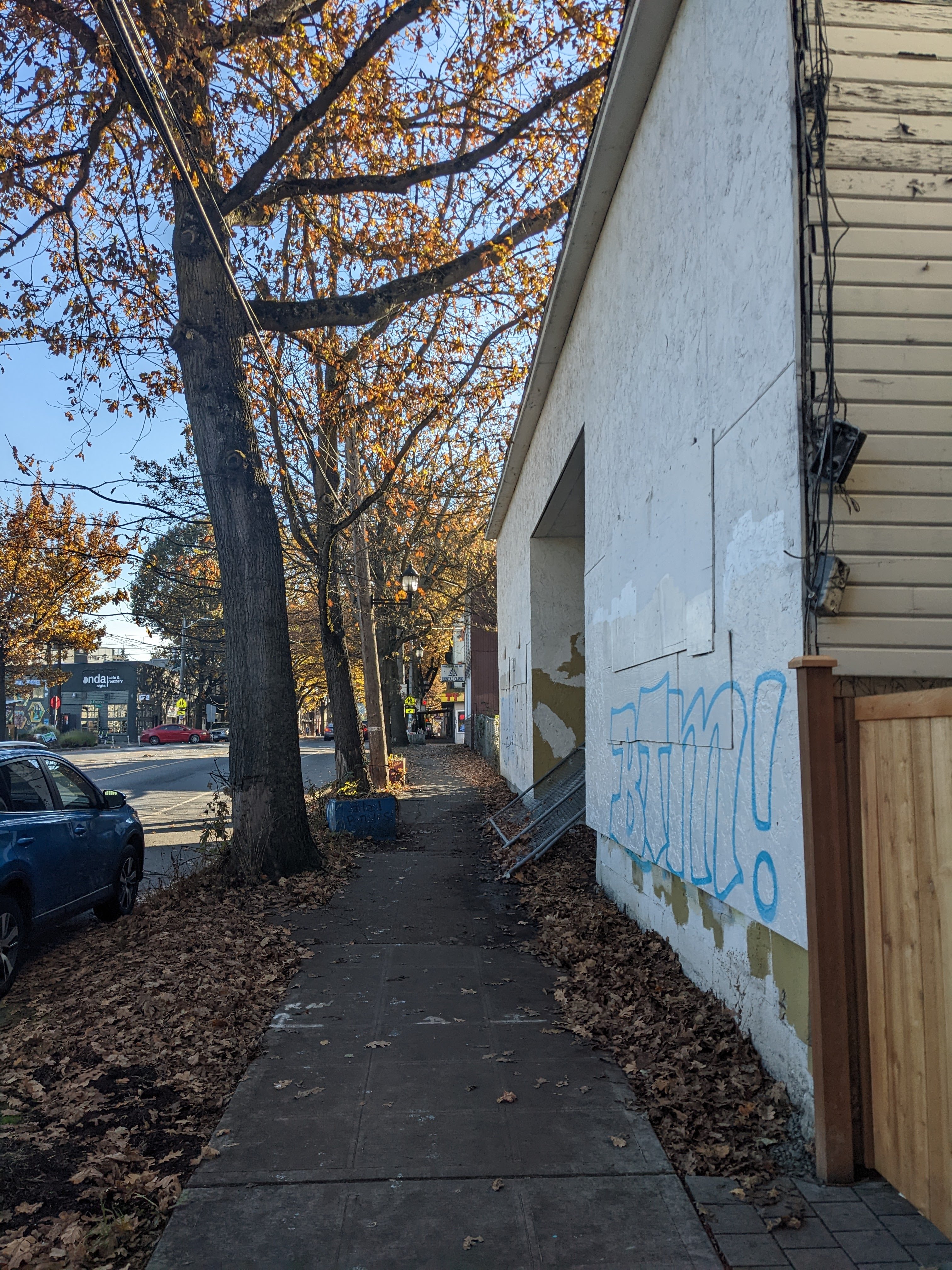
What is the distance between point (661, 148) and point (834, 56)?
7.43 feet

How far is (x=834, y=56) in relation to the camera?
4086 millimetres

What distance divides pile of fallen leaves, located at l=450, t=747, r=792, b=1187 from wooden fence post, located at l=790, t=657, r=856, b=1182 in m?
0.31

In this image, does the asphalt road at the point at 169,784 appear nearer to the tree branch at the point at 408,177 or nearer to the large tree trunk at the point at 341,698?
the large tree trunk at the point at 341,698

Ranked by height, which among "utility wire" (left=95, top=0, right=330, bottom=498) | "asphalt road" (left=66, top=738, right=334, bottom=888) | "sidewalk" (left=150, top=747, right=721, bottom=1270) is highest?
"utility wire" (left=95, top=0, right=330, bottom=498)

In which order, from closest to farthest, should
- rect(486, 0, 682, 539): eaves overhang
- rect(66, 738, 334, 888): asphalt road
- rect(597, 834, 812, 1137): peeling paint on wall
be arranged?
rect(597, 834, 812, 1137): peeling paint on wall, rect(486, 0, 682, 539): eaves overhang, rect(66, 738, 334, 888): asphalt road

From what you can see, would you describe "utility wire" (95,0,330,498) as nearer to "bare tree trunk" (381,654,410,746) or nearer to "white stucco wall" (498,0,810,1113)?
"white stucco wall" (498,0,810,1113)

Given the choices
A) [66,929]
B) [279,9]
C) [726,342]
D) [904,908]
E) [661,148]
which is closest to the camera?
[904,908]

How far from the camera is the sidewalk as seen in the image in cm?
309

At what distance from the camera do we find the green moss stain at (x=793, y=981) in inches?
150

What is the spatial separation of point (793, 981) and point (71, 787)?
6.16m

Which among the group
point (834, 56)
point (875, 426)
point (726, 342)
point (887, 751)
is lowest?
point (887, 751)

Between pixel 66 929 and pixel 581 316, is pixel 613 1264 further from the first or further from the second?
pixel 581 316

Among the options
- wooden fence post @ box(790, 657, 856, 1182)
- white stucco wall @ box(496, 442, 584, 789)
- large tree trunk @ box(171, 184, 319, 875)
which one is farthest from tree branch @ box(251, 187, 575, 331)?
wooden fence post @ box(790, 657, 856, 1182)

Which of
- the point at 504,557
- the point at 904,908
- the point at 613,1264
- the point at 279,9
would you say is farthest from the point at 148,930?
the point at 504,557
